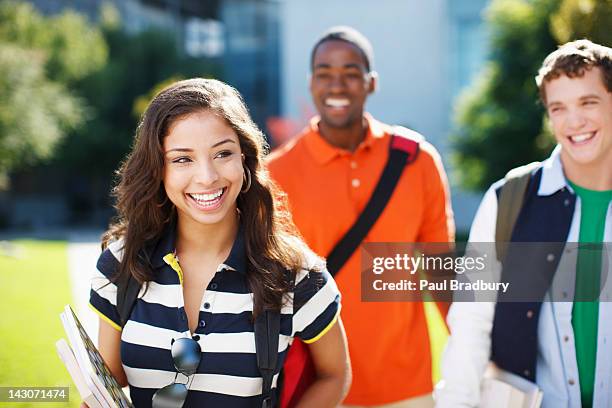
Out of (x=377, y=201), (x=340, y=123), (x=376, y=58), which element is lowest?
(x=377, y=201)

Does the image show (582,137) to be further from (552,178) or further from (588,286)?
(588,286)

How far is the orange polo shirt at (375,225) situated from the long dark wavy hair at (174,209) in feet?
3.10

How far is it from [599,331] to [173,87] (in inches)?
69.8

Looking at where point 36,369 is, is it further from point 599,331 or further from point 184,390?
point 599,331

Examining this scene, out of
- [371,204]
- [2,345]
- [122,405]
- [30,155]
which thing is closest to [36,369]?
[2,345]

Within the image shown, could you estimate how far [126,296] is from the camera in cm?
238

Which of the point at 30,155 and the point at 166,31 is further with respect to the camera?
the point at 166,31

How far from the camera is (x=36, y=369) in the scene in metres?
6.23

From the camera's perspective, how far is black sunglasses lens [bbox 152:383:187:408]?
2229 millimetres

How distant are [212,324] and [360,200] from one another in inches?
59.2

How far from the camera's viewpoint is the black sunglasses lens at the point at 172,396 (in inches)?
87.7

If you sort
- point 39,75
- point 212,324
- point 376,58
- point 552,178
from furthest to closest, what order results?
point 376,58 < point 39,75 < point 552,178 < point 212,324

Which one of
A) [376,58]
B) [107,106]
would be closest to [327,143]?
[376,58]

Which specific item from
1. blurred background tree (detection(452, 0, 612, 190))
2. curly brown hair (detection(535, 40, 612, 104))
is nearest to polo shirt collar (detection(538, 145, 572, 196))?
curly brown hair (detection(535, 40, 612, 104))
